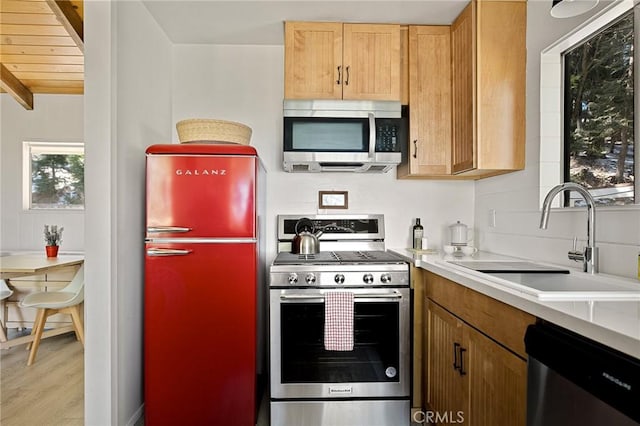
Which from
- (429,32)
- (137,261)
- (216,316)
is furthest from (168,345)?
(429,32)

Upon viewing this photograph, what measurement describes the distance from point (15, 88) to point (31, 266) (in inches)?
74.1

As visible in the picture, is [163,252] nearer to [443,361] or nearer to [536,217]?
[443,361]

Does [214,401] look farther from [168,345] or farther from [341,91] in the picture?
[341,91]

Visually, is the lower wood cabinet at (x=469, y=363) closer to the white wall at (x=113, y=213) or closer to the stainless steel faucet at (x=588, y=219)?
the stainless steel faucet at (x=588, y=219)

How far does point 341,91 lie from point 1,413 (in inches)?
111

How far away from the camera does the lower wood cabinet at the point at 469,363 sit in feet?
3.82

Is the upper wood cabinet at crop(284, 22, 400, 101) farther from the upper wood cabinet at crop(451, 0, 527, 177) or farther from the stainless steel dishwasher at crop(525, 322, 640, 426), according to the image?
the stainless steel dishwasher at crop(525, 322, 640, 426)

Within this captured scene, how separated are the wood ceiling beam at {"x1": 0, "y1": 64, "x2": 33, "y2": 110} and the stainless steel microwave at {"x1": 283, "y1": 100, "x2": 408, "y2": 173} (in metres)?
3.06

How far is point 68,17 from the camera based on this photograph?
8.87 feet

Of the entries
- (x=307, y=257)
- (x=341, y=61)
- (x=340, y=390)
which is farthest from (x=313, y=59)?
(x=340, y=390)

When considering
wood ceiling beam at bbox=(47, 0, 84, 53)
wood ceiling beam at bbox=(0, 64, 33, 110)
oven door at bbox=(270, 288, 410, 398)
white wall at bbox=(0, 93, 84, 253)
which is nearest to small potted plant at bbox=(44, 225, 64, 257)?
white wall at bbox=(0, 93, 84, 253)

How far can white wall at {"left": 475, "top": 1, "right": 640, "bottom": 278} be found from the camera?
145cm

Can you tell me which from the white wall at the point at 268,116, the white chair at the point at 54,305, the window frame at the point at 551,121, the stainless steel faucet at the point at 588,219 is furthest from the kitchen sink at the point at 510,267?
the white chair at the point at 54,305

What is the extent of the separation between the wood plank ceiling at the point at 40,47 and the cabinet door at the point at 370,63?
209 cm
